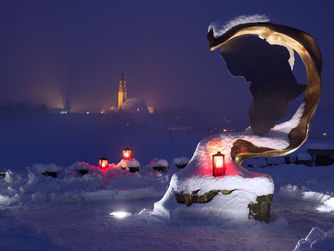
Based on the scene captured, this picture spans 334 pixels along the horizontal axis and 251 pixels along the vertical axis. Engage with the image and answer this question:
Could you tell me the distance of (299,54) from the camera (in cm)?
925

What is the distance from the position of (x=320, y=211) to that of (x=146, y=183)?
6.03 m

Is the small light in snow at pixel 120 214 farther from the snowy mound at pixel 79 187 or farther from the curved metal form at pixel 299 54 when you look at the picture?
the curved metal form at pixel 299 54

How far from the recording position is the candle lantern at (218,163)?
8680 millimetres

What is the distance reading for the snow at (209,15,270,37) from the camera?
8.81 metres

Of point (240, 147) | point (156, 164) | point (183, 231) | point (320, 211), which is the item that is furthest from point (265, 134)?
point (156, 164)

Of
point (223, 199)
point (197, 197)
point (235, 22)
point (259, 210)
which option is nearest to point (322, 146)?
point (259, 210)

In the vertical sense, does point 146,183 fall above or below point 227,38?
below

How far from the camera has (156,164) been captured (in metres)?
→ 16.7

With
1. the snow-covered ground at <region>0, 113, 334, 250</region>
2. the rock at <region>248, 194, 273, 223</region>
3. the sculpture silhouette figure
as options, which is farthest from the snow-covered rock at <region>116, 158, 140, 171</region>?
the rock at <region>248, 194, 273, 223</region>

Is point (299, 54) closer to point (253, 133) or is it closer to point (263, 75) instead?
point (263, 75)

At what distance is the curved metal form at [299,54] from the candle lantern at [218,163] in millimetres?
714

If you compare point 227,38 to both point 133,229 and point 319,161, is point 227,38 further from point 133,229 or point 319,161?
point 319,161

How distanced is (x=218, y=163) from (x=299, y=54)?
3545 millimetres

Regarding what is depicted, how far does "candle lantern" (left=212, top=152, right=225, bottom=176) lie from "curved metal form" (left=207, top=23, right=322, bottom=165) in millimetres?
714
